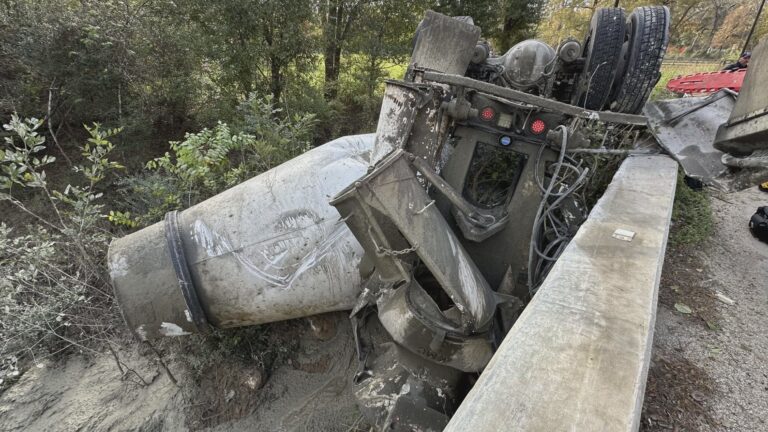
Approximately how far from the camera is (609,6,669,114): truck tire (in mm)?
2760

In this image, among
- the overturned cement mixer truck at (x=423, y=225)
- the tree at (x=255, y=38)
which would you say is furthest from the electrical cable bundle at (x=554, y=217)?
the tree at (x=255, y=38)

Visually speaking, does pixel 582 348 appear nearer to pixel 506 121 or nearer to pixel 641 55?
pixel 506 121

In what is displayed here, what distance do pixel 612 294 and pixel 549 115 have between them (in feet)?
3.83

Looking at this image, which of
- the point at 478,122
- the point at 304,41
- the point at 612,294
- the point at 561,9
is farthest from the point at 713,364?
the point at 561,9

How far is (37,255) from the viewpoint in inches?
120

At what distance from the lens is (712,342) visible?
2201mm

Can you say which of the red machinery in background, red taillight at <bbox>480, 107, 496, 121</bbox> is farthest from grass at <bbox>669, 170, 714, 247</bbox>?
the red machinery in background

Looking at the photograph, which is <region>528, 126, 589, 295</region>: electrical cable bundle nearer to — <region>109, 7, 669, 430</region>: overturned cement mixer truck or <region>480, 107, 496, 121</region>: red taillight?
<region>109, 7, 669, 430</region>: overturned cement mixer truck

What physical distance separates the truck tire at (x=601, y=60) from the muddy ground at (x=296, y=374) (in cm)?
159

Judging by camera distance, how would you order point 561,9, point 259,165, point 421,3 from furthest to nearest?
point 561,9 < point 421,3 < point 259,165

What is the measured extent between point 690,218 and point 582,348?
355cm

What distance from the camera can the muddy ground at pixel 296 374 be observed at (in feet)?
7.57

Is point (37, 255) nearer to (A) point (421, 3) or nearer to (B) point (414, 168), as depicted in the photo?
(B) point (414, 168)

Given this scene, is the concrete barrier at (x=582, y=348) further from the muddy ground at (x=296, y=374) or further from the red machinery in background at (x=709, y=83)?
the red machinery in background at (x=709, y=83)
